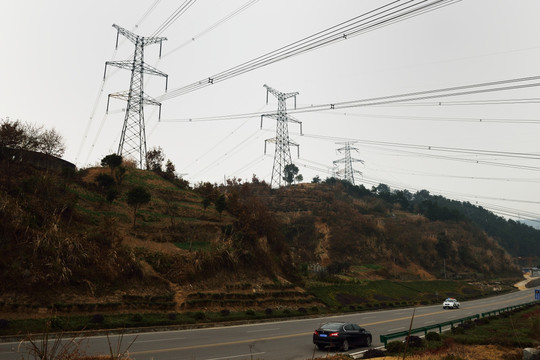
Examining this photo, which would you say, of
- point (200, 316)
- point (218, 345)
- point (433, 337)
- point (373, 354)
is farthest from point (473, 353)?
point (200, 316)

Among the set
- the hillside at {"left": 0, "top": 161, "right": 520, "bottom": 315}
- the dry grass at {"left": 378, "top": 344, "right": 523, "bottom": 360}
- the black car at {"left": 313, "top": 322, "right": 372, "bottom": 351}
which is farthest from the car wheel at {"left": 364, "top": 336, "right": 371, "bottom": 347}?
the hillside at {"left": 0, "top": 161, "right": 520, "bottom": 315}

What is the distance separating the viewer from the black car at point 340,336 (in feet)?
54.1

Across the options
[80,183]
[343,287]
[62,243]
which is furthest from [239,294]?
[80,183]

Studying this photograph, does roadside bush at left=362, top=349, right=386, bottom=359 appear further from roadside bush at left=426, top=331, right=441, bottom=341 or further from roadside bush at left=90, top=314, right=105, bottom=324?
roadside bush at left=90, top=314, right=105, bottom=324

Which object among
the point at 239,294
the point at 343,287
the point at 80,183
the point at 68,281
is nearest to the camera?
the point at 68,281

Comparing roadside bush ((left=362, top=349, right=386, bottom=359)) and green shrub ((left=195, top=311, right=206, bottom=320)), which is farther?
green shrub ((left=195, top=311, right=206, bottom=320))

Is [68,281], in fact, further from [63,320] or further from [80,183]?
[80,183]

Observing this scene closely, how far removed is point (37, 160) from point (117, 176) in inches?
331

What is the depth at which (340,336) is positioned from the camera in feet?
54.9

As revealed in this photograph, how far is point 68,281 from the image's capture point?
76.5 feet

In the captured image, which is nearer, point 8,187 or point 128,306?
point 128,306

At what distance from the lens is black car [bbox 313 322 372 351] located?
650 inches

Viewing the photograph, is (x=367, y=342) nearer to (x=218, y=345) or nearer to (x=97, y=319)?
(x=218, y=345)

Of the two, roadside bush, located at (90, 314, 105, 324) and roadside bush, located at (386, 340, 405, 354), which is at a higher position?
roadside bush, located at (90, 314, 105, 324)
